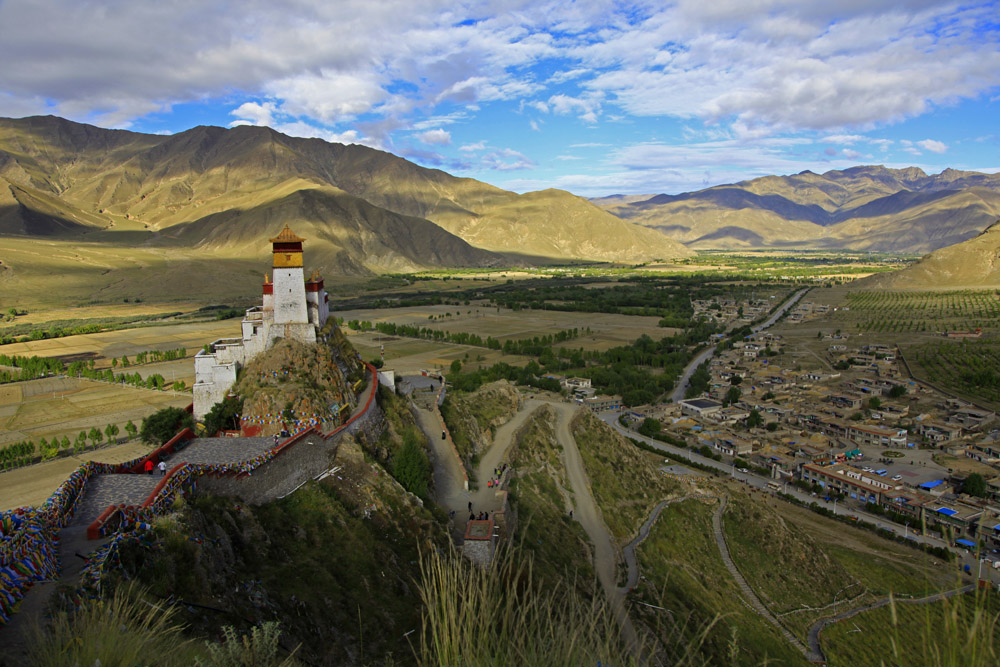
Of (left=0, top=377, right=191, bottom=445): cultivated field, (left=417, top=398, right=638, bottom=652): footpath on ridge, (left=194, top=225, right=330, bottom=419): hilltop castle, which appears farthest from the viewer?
(left=0, top=377, right=191, bottom=445): cultivated field

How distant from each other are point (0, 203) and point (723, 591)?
194347 millimetres

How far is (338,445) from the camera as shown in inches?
704

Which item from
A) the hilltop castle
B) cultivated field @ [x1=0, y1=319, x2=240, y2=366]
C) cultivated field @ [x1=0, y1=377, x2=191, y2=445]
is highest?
the hilltop castle

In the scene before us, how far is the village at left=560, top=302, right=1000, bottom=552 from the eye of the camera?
1228 inches

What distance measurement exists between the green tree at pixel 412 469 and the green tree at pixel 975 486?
29.2 metres

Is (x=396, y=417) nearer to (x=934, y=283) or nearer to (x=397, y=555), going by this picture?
(x=397, y=555)

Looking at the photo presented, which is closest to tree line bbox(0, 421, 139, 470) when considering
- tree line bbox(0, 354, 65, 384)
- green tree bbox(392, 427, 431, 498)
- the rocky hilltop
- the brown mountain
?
the rocky hilltop

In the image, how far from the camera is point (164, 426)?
1889 cm

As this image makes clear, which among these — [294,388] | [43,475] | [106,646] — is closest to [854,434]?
[294,388]

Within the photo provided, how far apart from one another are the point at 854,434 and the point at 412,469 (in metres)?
35.1

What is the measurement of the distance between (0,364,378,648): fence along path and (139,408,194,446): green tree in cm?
226

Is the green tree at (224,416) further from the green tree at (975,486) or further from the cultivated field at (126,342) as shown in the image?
the cultivated field at (126,342)

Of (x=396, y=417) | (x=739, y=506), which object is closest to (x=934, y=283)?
(x=739, y=506)

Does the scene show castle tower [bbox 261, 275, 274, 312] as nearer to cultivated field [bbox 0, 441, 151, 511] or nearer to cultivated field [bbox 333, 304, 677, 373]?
cultivated field [bbox 0, 441, 151, 511]
